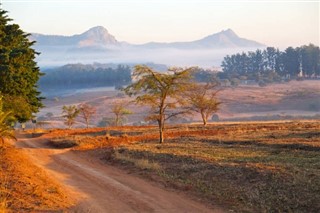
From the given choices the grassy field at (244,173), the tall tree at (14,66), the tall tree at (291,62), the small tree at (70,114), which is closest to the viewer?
the grassy field at (244,173)

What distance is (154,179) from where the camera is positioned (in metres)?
19.5

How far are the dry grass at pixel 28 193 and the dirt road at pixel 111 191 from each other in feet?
2.16

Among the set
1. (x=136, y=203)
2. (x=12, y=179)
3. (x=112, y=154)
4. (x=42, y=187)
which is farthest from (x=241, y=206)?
(x=112, y=154)

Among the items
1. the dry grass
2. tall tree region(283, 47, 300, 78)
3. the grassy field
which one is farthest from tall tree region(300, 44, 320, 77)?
the dry grass

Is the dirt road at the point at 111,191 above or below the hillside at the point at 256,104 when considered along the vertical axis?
above

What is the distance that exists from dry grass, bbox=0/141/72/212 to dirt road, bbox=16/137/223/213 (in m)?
0.66

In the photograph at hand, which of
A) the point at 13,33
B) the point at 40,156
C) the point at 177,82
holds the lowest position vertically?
the point at 40,156

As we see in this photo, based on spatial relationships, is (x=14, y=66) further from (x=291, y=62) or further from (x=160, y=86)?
(x=291, y=62)

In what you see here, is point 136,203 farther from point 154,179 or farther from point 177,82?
point 177,82

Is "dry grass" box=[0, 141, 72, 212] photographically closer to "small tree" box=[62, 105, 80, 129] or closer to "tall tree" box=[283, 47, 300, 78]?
"small tree" box=[62, 105, 80, 129]

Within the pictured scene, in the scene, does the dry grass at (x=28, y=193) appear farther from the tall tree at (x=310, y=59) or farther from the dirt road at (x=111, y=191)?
the tall tree at (x=310, y=59)

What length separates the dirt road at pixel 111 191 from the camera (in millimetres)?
14305

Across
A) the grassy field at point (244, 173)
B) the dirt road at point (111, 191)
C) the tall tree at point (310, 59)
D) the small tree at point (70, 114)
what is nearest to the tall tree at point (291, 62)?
the tall tree at point (310, 59)

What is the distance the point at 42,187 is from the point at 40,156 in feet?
44.1
